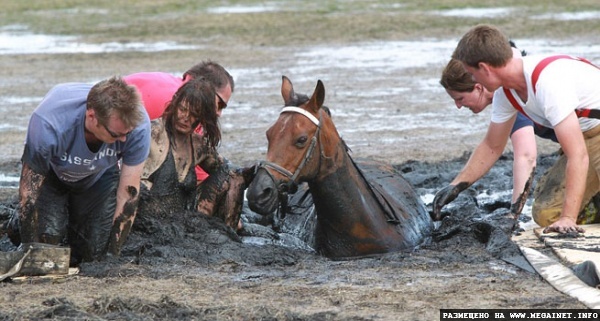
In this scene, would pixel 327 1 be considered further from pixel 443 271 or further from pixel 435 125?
pixel 443 271

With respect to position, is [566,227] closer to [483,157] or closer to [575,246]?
[575,246]

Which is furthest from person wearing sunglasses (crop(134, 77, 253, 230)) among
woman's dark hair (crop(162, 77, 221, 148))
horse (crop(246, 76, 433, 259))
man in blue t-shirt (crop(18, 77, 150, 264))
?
horse (crop(246, 76, 433, 259))

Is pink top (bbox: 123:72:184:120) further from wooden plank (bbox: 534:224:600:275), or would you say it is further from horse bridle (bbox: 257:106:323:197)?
wooden plank (bbox: 534:224:600:275)

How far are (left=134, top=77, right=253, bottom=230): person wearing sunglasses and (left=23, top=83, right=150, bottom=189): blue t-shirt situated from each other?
0.70 metres

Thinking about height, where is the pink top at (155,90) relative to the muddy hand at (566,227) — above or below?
above

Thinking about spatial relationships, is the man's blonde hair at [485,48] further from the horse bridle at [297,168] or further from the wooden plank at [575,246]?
the wooden plank at [575,246]

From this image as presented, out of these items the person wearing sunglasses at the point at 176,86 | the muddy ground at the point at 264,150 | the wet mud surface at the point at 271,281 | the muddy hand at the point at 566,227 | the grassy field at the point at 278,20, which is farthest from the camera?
the grassy field at the point at 278,20

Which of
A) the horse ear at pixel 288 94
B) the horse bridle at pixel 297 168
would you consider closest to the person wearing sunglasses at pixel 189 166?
the horse ear at pixel 288 94

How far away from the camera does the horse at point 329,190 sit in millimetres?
6980

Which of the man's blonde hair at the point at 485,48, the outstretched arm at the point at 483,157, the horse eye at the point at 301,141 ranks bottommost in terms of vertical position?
the outstretched arm at the point at 483,157

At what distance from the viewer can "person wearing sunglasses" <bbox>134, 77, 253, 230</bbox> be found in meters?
7.61

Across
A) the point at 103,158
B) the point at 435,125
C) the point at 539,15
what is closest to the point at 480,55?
the point at 103,158

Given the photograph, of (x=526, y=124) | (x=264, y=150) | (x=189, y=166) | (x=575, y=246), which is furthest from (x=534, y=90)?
(x=264, y=150)

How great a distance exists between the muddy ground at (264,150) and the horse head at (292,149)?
0.49 meters
